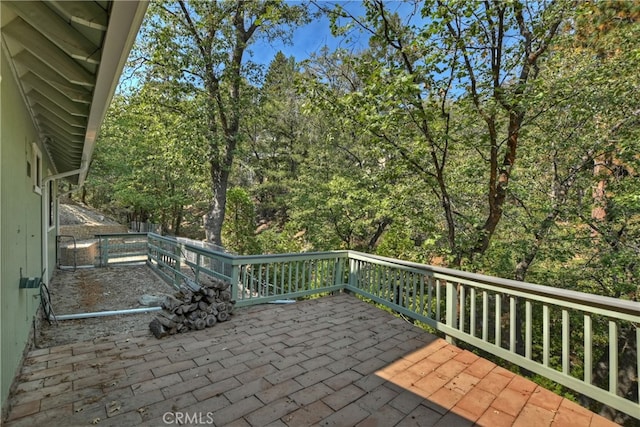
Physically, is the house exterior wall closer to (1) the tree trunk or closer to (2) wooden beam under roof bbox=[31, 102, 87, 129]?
(2) wooden beam under roof bbox=[31, 102, 87, 129]

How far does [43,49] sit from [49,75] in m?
0.46

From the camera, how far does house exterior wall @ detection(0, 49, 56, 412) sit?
6.28 feet

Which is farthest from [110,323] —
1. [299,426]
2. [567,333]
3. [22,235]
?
[567,333]

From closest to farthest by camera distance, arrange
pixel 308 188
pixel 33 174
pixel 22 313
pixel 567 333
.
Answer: pixel 567 333, pixel 22 313, pixel 33 174, pixel 308 188

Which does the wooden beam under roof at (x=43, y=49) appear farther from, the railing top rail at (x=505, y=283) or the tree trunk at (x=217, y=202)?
the tree trunk at (x=217, y=202)

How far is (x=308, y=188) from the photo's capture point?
1134 centimetres

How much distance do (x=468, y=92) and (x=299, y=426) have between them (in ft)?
16.3

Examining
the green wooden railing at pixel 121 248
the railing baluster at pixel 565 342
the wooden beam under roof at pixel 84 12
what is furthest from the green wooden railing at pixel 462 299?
the wooden beam under roof at pixel 84 12

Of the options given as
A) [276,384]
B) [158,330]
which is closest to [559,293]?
[276,384]

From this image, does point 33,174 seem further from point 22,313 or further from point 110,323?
point 110,323

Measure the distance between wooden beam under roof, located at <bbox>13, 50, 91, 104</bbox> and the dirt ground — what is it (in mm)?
2559

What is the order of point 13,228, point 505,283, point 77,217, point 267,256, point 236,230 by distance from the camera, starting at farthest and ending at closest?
point 77,217, point 236,230, point 267,256, point 505,283, point 13,228

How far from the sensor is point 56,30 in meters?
1.55

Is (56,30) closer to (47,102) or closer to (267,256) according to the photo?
(47,102)
